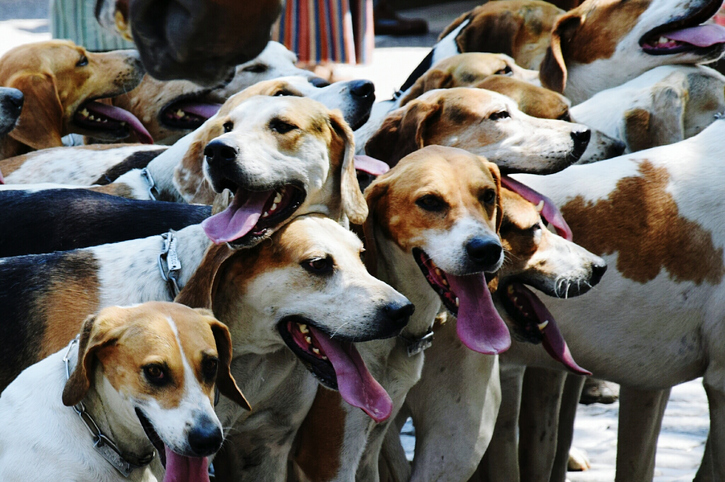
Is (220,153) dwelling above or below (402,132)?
above

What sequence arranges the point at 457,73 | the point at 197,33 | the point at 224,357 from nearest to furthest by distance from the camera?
the point at 197,33 < the point at 224,357 < the point at 457,73

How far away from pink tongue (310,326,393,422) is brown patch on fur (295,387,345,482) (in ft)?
1.73

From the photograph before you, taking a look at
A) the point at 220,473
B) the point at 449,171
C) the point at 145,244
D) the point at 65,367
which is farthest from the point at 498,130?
the point at 65,367

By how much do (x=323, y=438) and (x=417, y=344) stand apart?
47 centimetres

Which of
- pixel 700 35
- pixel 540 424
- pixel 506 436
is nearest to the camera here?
pixel 506 436

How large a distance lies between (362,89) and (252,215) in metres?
1.59

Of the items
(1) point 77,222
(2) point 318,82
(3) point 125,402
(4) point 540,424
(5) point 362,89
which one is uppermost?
(3) point 125,402

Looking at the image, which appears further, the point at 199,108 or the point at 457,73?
the point at 199,108

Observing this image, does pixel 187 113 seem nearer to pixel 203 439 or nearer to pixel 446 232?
pixel 446 232

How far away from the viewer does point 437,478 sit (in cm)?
Answer: 369

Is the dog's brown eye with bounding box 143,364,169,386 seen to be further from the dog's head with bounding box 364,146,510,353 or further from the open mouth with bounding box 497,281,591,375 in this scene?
the open mouth with bounding box 497,281,591,375

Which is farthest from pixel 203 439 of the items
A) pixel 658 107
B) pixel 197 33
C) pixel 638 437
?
pixel 658 107

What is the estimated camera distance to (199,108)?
617cm

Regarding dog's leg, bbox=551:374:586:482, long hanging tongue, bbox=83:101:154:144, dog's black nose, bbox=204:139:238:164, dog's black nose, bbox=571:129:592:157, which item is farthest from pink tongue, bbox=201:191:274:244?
long hanging tongue, bbox=83:101:154:144
